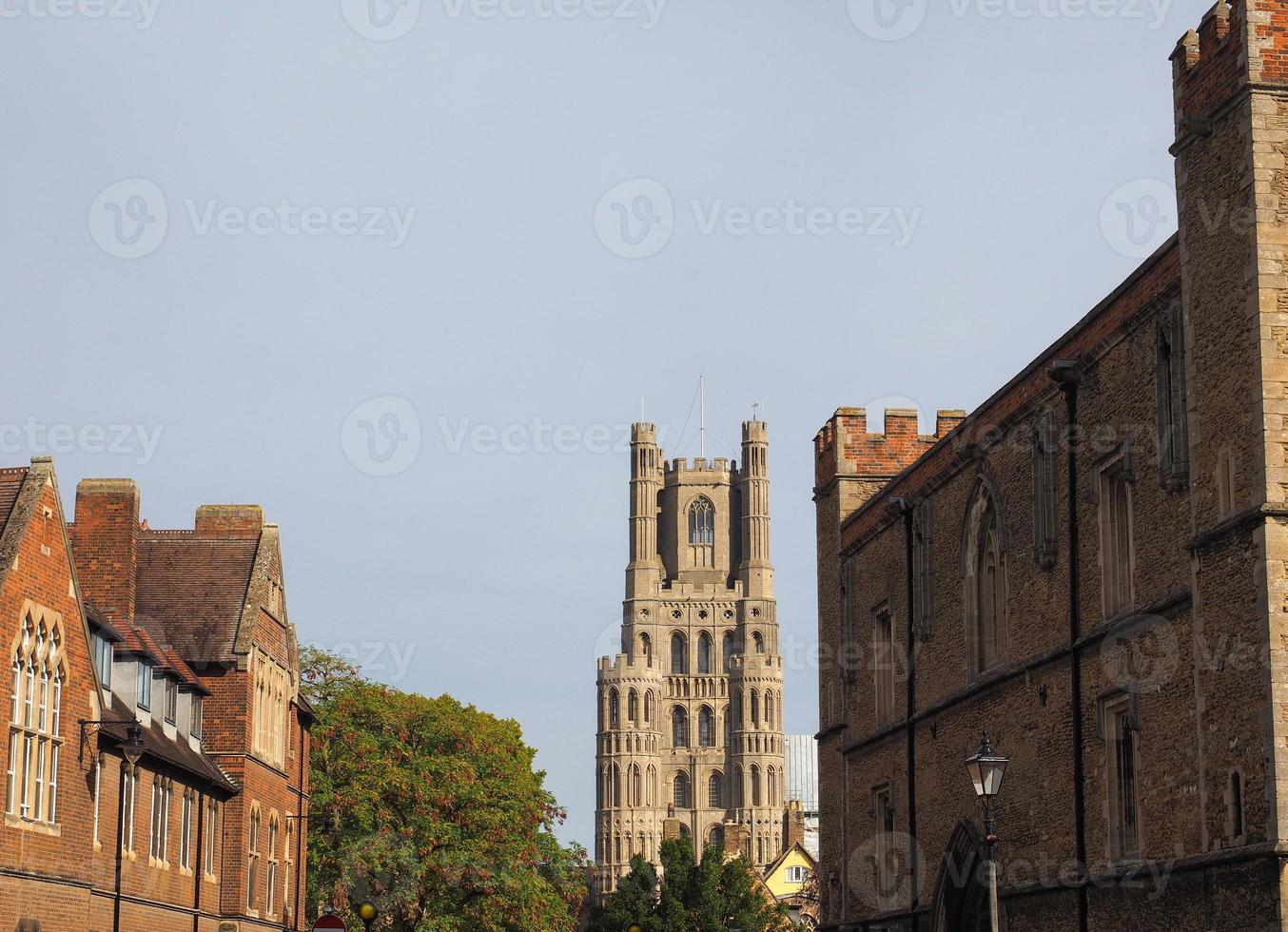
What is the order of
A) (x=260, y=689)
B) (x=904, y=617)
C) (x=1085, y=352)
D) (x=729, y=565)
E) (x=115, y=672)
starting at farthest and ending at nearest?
1. (x=729, y=565)
2. (x=260, y=689)
3. (x=904, y=617)
4. (x=115, y=672)
5. (x=1085, y=352)

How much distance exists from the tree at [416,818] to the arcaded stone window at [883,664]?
20.6 metres

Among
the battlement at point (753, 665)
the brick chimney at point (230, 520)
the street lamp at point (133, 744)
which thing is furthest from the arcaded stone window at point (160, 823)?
the battlement at point (753, 665)

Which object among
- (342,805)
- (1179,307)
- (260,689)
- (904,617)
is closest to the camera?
(1179,307)

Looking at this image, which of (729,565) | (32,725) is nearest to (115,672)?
(32,725)

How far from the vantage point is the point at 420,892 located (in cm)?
5575

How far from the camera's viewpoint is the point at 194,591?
3947cm

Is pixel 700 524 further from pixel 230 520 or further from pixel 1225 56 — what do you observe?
pixel 1225 56

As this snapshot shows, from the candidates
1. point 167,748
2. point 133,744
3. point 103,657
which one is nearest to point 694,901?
point 167,748

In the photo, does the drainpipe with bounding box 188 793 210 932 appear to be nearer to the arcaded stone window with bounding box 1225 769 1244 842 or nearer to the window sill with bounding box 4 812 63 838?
the window sill with bounding box 4 812 63 838

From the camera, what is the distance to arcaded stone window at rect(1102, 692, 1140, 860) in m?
25.2

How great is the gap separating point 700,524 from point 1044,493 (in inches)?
6041

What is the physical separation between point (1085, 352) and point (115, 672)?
55.2 feet

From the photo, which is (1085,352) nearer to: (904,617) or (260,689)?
(904,617)

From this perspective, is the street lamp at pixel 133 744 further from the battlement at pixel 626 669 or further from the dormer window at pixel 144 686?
the battlement at pixel 626 669
